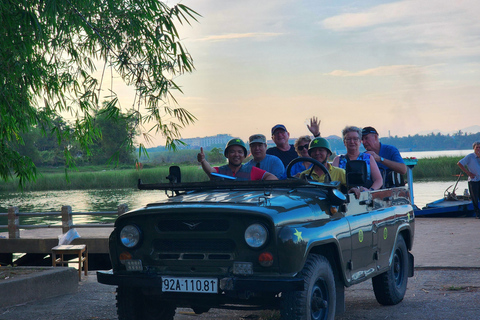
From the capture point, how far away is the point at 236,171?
7.20m

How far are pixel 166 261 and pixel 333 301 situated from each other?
4.84 feet

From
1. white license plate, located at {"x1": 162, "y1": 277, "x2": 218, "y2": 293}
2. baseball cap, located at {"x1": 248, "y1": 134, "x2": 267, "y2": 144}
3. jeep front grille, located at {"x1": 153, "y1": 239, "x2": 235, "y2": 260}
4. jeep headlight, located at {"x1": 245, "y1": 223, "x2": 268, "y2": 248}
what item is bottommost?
white license plate, located at {"x1": 162, "y1": 277, "x2": 218, "y2": 293}

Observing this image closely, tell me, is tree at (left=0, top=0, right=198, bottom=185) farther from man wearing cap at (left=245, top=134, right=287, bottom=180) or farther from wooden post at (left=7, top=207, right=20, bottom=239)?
wooden post at (left=7, top=207, right=20, bottom=239)

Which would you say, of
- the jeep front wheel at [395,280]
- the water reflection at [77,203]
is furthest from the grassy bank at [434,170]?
the jeep front wheel at [395,280]

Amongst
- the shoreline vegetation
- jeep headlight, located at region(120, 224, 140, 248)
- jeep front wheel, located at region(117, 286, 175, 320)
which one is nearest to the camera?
jeep headlight, located at region(120, 224, 140, 248)

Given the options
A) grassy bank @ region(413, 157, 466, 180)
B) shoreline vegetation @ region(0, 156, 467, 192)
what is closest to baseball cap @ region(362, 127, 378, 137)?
shoreline vegetation @ region(0, 156, 467, 192)

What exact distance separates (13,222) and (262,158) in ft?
37.5

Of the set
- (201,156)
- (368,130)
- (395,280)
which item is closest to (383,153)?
(368,130)

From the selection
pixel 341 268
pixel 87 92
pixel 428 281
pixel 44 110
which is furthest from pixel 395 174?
pixel 44 110

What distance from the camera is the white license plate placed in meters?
4.96

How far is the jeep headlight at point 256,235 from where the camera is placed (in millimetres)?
4941

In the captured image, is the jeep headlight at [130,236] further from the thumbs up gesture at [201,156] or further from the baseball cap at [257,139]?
the baseball cap at [257,139]

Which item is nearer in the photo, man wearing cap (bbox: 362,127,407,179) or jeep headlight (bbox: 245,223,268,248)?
jeep headlight (bbox: 245,223,268,248)

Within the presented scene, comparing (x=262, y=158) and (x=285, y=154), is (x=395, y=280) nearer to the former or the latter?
(x=262, y=158)
